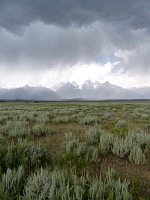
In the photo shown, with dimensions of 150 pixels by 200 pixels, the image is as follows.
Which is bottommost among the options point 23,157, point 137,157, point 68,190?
point 137,157

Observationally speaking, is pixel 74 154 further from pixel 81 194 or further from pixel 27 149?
pixel 81 194

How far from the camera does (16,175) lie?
177 inches

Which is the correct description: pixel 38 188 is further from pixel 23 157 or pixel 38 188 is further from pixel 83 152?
pixel 83 152

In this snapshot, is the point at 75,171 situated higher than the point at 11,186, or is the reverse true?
the point at 75,171

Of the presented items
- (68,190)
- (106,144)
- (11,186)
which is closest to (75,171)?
(68,190)

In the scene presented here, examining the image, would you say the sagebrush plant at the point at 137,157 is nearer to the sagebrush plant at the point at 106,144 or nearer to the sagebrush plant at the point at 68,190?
the sagebrush plant at the point at 106,144

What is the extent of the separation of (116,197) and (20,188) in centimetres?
171

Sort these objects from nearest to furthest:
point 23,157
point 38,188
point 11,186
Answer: point 38,188, point 11,186, point 23,157

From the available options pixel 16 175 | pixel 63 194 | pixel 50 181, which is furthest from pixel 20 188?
pixel 63 194

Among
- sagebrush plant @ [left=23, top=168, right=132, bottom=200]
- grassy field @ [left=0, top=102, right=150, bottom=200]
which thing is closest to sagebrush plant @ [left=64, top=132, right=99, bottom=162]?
grassy field @ [left=0, top=102, right=150, bottom=200]

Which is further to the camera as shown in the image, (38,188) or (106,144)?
(106,144)

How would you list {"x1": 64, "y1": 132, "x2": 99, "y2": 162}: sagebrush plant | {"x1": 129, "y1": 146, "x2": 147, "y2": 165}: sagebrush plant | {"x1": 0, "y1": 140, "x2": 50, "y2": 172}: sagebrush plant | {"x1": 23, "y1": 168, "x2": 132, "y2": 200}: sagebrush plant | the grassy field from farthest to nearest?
{"x1": 129, "y1": 146, "x2": 147, "y2": 165}: sagebrush plant < {"x1": 64, "y1": 132, "x2": 99, "y2": 162}: sagebrush plant < {"x1": 0, "y1": 140, "x2": 50, "y2": 172}: sagebrush plant < the grassy field < {"x1": 23, "y1": 168, "x2": 132, "y2": 200}: sagebrush plant

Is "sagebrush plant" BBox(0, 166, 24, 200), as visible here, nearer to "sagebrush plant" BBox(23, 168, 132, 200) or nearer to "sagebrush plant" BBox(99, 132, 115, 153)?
"sagebrush plant" BBox(23, 168, 132, 200)

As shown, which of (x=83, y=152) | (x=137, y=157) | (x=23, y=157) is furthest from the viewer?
(x=83, y=152)
